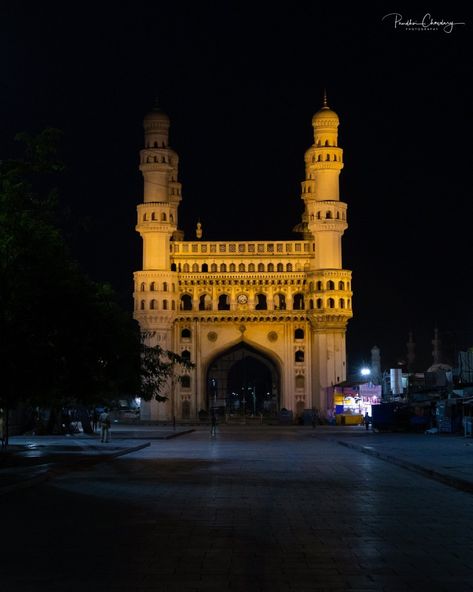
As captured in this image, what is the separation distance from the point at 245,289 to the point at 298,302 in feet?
17.3

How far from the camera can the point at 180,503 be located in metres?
14.7

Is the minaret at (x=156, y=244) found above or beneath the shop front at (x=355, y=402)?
above

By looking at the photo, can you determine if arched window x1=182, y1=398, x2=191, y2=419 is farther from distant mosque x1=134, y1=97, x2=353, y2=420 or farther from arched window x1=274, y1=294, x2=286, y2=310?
arched window x1=274, y1=294, x2=286, y2=310

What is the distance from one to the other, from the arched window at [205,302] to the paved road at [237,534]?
6200 centimetres

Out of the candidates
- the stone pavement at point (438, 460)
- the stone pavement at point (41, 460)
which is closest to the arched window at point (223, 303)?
the stone pavement at point (41, 460)

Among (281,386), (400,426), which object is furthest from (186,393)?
(400,426)

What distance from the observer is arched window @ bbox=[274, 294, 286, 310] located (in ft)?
272

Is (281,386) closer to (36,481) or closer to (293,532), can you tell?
(36,481)

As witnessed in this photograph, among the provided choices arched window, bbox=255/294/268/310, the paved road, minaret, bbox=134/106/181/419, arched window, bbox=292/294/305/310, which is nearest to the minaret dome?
minaret, bbox=134/106/181/419

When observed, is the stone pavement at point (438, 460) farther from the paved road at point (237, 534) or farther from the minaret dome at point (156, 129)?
the minaret dome at point (156, 129)

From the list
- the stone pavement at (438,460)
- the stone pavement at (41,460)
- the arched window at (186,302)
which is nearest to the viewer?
the stone pavement at (438,460)

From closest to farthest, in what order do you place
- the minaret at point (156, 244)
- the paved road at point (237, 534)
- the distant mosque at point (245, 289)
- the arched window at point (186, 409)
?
1. the paved road at point (237, 534)
2. the minaret at point (156, 244)
3. the distant mosque at point (245, 289)
4. the arched window at point (186, 409)

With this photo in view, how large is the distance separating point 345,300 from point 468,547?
70685 mm

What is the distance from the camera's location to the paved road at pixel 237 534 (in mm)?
8367
